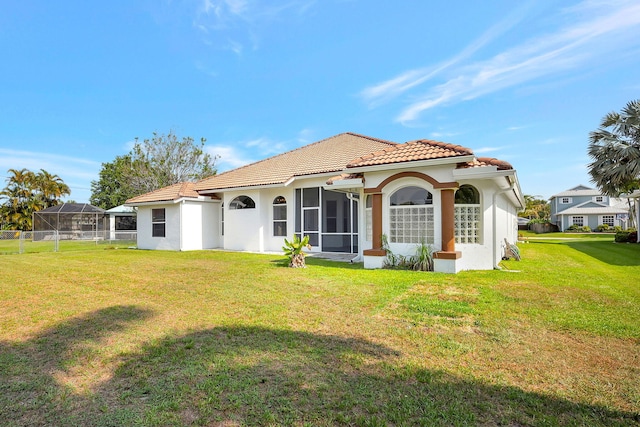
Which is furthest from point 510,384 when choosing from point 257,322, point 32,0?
point 32,0

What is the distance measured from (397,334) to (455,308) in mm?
1867

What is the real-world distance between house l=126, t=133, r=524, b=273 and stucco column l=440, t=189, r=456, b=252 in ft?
0.10

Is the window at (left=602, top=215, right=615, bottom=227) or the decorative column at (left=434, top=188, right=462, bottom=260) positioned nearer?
the decorative column at (left=434, top=188, right=462, bottom=260)

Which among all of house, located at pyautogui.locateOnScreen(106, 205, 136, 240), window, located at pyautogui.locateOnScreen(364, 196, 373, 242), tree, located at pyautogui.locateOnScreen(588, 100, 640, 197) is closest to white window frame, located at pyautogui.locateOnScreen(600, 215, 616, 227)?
tree, located at pyautogui.locateOnScreen(588, 100, 640, 197)

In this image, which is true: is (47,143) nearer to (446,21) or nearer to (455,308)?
(446,21)

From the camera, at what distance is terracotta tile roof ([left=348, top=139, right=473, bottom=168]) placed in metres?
9.86

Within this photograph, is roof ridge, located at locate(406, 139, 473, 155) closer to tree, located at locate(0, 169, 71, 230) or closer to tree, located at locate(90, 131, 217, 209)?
tree, located at locate(90, 131, 217, 209)

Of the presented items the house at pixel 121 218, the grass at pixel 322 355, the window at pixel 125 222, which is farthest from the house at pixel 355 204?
the window at pixel 125 222

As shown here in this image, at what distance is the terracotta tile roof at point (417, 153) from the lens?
388 inches

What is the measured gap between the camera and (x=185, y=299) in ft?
22.4

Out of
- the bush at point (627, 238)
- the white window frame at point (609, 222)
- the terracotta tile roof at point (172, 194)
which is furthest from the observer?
the white window frame at point (609, 222)

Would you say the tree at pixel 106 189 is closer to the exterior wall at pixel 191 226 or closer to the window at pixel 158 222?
the window at pixel 158 222

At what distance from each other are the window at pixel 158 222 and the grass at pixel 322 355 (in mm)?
11861

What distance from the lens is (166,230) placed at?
19.2 metres
